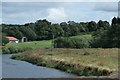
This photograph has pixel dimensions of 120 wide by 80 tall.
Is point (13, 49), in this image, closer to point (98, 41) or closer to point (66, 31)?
point (66, 31)

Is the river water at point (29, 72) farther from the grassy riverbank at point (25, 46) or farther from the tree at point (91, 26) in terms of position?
the tree at point (91, 26)

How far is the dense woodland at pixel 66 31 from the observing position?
155 feet

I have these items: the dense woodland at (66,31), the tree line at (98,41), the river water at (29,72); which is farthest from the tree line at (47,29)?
the river water at (29,72)

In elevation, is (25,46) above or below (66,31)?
below

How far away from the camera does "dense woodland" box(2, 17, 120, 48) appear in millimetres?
47250

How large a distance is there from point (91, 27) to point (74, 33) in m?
7.20

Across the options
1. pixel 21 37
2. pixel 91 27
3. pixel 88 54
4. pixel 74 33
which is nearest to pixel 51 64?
pixel 88 54

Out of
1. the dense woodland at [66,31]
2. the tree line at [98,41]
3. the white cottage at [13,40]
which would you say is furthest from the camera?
the white cottage at [13,40]

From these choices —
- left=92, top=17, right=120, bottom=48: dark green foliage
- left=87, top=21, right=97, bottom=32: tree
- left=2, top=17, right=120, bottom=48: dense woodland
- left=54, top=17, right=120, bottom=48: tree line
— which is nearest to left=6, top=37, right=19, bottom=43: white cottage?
left=2, top=17, right=120, bottom=48: dense woodland

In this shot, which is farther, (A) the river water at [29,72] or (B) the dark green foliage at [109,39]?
(B) the dark green foliage at [109,39]

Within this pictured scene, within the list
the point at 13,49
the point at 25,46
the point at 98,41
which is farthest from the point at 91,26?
the point at 98,41

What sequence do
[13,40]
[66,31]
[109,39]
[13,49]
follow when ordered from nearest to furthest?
[109,39] < [13,40] < [13,49] < [66,31]

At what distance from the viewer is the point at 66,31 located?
7000 centimetres

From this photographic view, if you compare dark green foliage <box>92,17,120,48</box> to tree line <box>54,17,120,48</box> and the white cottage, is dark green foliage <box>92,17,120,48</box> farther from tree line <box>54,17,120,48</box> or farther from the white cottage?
the white cottage
